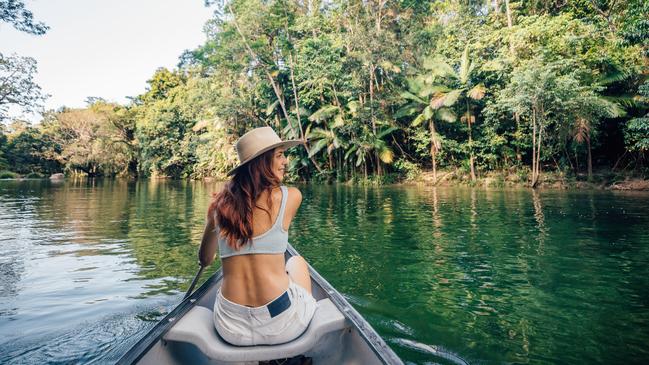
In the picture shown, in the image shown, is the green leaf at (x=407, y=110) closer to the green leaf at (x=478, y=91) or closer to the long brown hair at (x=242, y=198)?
the green leaf at (x=478, y=91)

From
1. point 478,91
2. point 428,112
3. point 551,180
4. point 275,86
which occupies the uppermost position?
point 275,86

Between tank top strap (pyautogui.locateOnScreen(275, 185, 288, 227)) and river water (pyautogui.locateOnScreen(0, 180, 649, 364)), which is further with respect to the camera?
river water (pyautogui.locateOnScreen(0, 180, 649, 364))

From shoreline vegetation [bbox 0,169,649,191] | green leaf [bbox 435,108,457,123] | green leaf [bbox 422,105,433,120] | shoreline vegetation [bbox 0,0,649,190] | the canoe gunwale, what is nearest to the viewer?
the canoe gunwale

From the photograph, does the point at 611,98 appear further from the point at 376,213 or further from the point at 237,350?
the point at 237,350

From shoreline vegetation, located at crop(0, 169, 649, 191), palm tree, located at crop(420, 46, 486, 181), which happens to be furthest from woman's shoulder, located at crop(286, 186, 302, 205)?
palm tree, located at crop(420, 46, 486, 181)

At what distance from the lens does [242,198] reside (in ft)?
6.56

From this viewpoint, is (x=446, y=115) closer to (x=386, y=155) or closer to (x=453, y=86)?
(x=453, y=86)

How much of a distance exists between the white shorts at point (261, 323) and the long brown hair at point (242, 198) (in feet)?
1.06

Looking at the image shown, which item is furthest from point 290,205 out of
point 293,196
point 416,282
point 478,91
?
point 478,91

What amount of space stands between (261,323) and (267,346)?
0.12 meters

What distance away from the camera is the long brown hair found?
6.40ft

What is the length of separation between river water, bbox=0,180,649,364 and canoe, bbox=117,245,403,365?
2.74ft

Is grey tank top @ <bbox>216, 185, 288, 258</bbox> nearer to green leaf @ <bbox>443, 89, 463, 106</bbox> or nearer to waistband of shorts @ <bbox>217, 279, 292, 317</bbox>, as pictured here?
waistband of shorts @ <bbox>217, 279, 292, 317</bbox>

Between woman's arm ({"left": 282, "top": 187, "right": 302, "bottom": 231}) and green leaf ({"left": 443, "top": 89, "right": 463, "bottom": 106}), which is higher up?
green leaf ({"left": 443, "top": 89, "right": 463, "bottom": 106})
